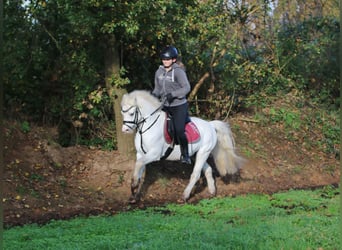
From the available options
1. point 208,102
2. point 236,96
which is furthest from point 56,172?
point 236,96

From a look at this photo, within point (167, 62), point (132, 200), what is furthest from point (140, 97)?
point (132, 200)

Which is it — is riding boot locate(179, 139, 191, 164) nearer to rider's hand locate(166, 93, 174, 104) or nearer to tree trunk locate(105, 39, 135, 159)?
rider's hand locate(166, 93, 174, 104)

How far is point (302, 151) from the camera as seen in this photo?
47.9ft

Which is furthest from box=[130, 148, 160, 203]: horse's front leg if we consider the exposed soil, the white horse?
the exposed soil

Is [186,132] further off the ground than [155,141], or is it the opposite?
[186,132]

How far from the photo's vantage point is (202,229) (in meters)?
7.06

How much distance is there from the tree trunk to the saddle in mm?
2088

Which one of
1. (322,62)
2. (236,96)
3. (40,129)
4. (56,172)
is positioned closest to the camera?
(56,172)

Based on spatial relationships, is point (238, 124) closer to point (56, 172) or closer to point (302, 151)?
point (302, 151)

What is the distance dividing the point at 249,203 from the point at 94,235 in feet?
11.8

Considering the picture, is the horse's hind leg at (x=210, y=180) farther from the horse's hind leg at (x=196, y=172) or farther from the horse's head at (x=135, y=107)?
the horse's head at (x=135, y=107)

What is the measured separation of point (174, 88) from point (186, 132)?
916 millimetres

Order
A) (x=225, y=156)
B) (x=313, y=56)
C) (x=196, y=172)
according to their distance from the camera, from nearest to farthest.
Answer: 1. (x=196, y=172)
2. (x=225, y=156)
3. (x=313, y=56)

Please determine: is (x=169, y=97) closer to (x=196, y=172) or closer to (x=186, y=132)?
(x=186, y=132)
